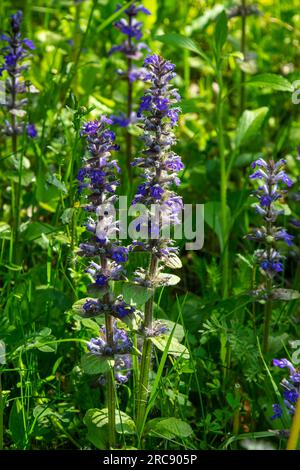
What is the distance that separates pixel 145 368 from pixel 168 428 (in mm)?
233

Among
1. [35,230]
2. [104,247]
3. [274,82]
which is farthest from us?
[35,230]

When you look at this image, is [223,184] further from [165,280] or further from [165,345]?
[165,345]

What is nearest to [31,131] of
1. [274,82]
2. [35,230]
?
[35,230]

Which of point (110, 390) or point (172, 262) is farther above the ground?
point (172, 262)

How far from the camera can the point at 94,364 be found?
255cm

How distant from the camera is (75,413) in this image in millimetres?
3123

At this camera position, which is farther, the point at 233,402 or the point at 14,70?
the point at 14,70

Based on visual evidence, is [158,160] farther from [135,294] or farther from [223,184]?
[223,184]

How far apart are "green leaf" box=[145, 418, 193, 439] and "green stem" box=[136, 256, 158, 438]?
5 cm

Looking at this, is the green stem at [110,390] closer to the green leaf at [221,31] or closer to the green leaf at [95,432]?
the green leaf at [95,432]

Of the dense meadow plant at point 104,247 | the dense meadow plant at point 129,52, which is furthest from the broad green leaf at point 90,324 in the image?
the dense meadow plant at point 129,52

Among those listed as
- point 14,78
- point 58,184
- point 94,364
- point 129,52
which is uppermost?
point 129,52

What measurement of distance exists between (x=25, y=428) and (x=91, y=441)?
0.84 feet

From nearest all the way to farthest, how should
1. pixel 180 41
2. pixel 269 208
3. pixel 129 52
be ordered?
1. pixel 269 208
2. pixel 180 41
3. pixel 129 52
